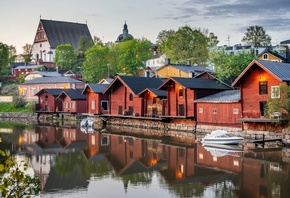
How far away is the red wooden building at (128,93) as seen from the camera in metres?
51.6

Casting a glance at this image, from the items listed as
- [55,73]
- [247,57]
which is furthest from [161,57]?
[247,57]

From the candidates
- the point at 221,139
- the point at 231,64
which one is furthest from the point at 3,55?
the point at 221,139

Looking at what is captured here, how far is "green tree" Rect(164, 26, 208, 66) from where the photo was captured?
253 ft

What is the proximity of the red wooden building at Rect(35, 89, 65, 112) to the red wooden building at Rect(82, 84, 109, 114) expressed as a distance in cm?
1143

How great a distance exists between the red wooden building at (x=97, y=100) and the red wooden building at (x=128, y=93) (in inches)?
83.0

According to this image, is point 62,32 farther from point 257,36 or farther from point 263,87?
point 263,87

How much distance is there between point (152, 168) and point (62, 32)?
374ft

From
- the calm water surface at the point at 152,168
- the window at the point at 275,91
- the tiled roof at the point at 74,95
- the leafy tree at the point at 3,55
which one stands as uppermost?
the leafy tree at the point at 3,55

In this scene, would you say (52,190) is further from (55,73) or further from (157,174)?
(55,73)

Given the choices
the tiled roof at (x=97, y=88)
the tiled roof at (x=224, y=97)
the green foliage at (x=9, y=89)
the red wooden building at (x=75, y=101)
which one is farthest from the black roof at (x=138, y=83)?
the green foliage at (x=9, y=89)

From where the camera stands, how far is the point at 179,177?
2155cm

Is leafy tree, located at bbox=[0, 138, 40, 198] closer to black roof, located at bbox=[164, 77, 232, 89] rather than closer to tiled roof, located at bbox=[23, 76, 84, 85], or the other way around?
black roof, located at bbox=[164, 77, 232, 89]

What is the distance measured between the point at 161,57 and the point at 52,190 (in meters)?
91.0

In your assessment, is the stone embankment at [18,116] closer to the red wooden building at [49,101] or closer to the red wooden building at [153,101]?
the red wooden building at [49,101]
